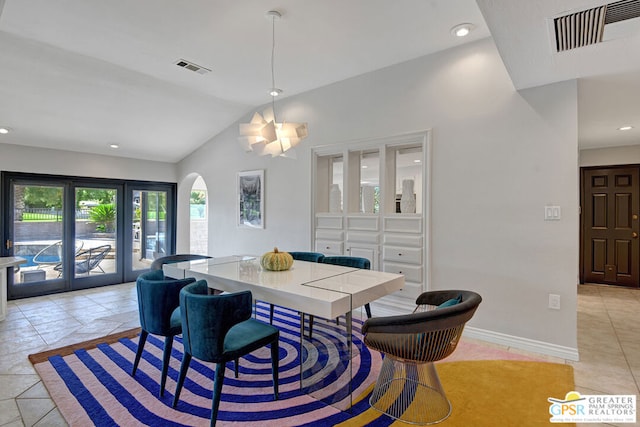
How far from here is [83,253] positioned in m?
5.39

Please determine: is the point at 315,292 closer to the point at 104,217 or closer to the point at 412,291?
the point at 412,291

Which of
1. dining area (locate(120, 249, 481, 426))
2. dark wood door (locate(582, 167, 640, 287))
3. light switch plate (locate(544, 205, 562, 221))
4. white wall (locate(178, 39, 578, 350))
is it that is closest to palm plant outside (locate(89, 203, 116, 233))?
dining area (locate(120, 249, 481, 426))

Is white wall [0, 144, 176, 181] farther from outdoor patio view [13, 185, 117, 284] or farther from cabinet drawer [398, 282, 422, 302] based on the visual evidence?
cabinet drawer [398, 282, 422, 302]

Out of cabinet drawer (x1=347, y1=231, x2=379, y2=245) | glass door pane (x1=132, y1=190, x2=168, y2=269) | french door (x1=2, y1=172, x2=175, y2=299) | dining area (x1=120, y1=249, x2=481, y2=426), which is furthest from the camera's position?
glass door pane (x1=132, y1=190, x2=168, y2=269)

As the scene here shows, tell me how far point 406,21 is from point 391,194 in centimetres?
183

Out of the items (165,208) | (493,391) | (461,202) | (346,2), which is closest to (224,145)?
(165,208)

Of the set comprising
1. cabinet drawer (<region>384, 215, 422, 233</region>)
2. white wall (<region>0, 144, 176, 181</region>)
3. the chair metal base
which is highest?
white wall (<region>0, 144, 176, 181</region>)

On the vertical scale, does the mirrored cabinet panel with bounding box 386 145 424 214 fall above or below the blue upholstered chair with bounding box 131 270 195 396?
above

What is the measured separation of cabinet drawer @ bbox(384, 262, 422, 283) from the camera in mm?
3593

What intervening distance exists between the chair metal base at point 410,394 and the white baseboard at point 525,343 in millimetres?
1290

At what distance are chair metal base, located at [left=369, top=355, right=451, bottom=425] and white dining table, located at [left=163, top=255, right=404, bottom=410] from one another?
257mm

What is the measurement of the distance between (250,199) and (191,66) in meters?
2.15

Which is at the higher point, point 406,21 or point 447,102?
point 406,21

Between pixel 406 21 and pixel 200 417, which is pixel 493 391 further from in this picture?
pixel 406 21
